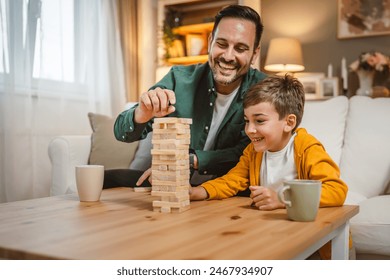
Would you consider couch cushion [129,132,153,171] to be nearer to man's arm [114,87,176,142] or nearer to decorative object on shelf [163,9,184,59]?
man's arm [114,87,176,142]

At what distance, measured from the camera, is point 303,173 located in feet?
3.38

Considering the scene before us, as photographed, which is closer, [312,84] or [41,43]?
[41,43]

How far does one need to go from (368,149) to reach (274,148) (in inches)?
32.1

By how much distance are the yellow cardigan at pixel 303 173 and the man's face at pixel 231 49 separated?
0.37 m

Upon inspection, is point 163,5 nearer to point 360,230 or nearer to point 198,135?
point 198,135

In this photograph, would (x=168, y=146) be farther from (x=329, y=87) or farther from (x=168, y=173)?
(x=329, y=87)

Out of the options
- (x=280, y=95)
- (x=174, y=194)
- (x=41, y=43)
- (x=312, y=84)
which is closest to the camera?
(x=174, y=194)

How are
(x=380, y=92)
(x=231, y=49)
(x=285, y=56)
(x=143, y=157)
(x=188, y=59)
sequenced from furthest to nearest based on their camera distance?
1. (x=188, y=59)
2. (x=285, y=56)
3. (x=380, y=92)
4. (x=143, y=157)
5. (x=231, y=49)

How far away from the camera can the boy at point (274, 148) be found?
1005mm

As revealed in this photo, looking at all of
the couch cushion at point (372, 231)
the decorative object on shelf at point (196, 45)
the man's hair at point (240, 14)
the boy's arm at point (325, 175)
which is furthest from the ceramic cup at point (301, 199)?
the decorative object on shelf at point (196, 45)

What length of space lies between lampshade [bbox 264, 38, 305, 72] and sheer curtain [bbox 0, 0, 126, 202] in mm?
1282

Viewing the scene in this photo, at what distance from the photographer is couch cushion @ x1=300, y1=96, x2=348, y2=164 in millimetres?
1817

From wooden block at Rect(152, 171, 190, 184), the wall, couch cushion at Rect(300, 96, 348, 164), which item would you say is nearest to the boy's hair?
wooden block at Rect(152, 171, 190, 184)

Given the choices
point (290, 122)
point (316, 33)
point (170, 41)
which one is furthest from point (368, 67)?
point (290, 122)
